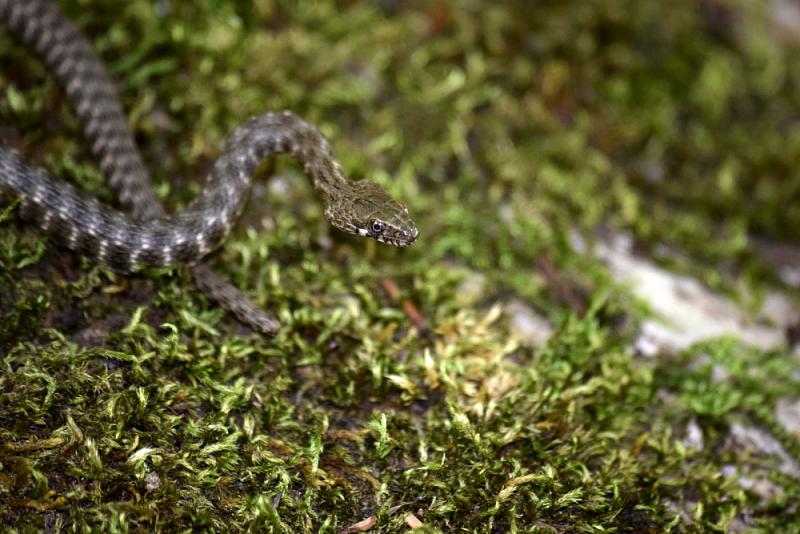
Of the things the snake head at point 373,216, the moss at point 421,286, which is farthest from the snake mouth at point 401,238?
the moss at point 421,286

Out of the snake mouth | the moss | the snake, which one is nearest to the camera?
the moss

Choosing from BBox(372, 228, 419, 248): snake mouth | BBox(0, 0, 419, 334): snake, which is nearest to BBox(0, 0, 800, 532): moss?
BBox(0, 0, 419, 334): snake

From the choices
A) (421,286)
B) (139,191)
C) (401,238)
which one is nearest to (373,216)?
(401,238)

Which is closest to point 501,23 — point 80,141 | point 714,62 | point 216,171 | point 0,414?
point 714,62

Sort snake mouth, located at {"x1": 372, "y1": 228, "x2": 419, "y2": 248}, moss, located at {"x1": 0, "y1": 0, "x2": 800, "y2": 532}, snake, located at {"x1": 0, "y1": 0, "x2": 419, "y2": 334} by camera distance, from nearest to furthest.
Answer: moss, located at {"x1": 0, "y1": 0, "x2": 800, "y2": 532} → snake, located at {"x1": 0, "y1": 0, "x2": 419, "y2": 334} → snake mouth, located at {"x1": 372, "y1": 228, "x2": 419, "y2": 248}

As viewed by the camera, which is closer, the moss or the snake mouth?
the moss

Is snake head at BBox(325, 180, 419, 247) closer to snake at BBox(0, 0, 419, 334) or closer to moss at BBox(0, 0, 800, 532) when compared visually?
snake at BBox(0, 0, 419, 334)

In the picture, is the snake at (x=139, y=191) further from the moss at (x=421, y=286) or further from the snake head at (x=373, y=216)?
the moss at (x=421, y=286)

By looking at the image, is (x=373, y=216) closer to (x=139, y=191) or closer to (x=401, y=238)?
(x=401, y=238)
